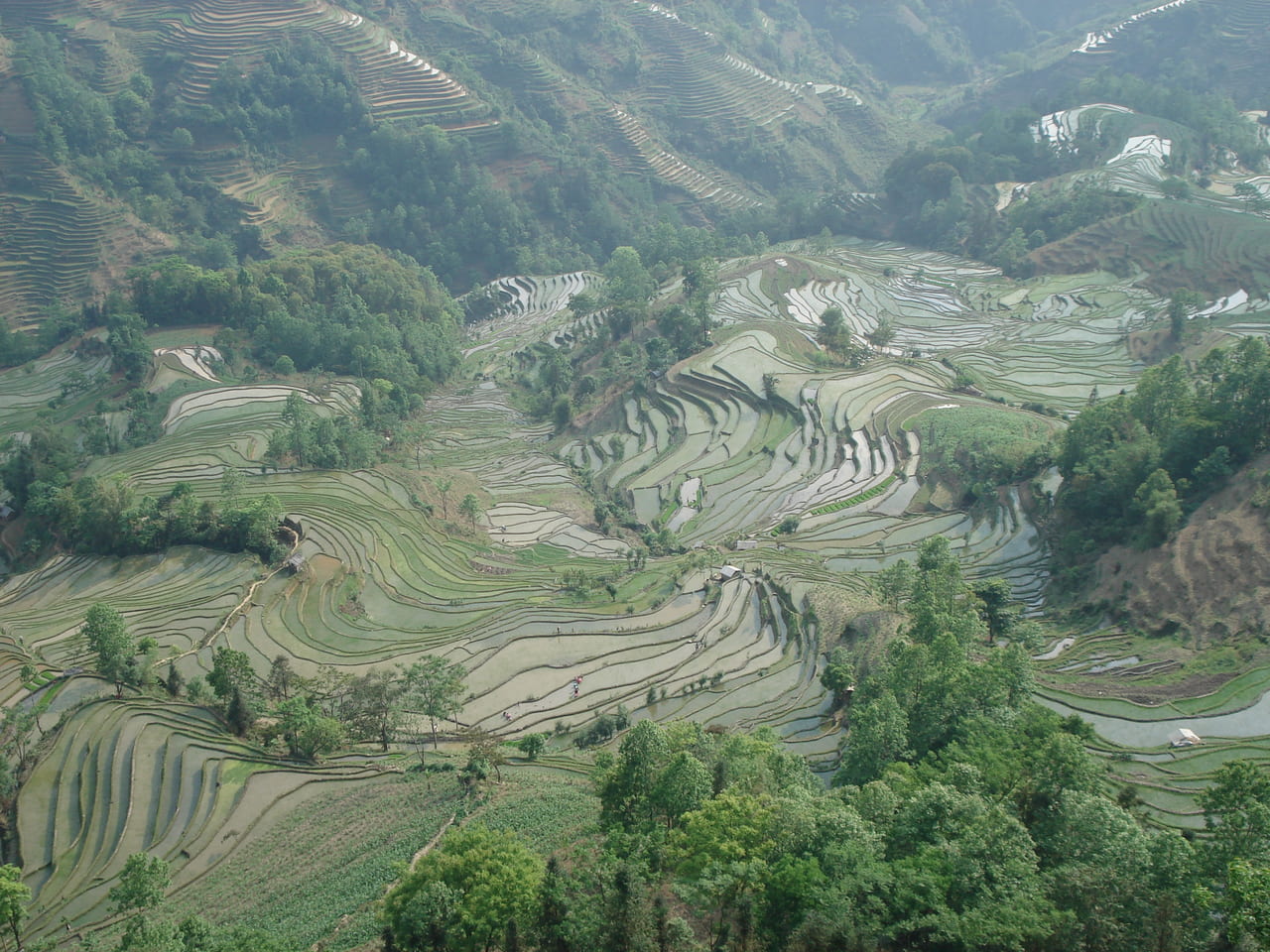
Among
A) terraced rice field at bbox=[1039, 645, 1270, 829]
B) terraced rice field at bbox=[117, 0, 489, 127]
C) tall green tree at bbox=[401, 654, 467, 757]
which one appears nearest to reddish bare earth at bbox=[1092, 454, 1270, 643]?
terraced rice field at bbox=[1039, 645, 1270, 829]

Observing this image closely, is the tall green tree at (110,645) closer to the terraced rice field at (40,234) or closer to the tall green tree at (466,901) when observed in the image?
the tall green tree at (466,901)

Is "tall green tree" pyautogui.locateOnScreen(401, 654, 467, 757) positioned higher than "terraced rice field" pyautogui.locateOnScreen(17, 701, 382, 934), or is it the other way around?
"tall green tree" pyautogui.locateOnScreen(401, 654, 467, 757)

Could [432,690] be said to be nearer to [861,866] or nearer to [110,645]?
[110,645]

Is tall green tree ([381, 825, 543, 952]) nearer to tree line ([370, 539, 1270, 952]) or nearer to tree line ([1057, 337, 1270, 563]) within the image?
tree line ([370, 539, 1270, 952])

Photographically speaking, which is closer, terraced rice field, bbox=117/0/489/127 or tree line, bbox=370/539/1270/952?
tree line, bbox=370/539/1270/952

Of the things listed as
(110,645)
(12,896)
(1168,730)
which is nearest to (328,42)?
(110,645)

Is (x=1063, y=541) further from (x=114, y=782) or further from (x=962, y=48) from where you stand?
(x=962, y=48)

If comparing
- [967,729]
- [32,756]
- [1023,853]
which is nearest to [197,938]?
[32,756]

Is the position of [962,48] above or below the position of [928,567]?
above
